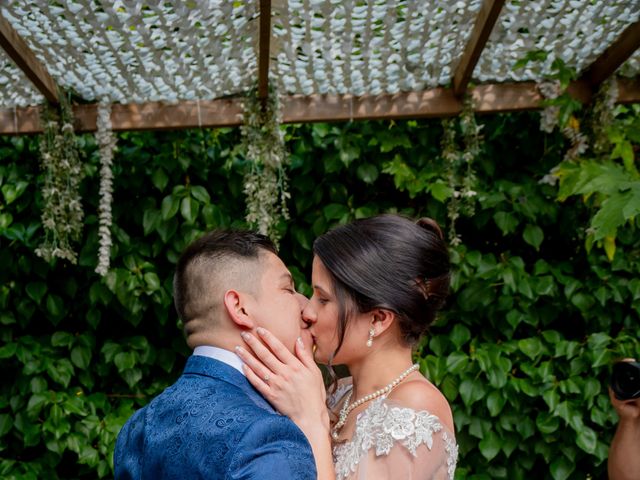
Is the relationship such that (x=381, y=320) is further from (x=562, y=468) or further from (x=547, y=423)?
(x=562, y=468)

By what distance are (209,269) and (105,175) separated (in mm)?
1825

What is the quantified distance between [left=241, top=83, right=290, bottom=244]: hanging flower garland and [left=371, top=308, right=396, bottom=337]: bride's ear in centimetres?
142

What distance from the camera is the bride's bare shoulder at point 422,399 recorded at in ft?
6.27

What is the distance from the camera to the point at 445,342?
376 centimetres

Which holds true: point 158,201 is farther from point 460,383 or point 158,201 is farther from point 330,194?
point 460,383

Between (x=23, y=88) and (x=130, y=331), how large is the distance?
138 centimetres

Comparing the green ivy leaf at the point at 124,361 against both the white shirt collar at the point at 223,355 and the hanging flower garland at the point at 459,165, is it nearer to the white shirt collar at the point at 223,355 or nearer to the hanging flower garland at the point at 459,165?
the hanging flower garland at the point at 459,165

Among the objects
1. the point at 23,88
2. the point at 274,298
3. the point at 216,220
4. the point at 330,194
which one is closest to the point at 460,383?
the point at 330,194

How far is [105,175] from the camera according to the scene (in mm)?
3463

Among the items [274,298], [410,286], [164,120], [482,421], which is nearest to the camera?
[274,298]

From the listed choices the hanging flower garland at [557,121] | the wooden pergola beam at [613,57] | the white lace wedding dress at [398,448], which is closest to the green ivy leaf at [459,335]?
the hanging flower garland at [557,121]

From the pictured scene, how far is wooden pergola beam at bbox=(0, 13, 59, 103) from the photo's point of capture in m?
2.72

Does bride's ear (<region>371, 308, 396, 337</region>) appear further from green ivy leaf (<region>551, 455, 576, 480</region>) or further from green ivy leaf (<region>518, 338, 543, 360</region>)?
green ivy leaf (<region>551, 455, 576, 480</region>)

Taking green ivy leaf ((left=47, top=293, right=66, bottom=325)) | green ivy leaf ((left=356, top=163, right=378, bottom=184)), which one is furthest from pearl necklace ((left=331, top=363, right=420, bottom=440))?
green ivy leaf ((left=47, top=293, right=66, bottom=325))
